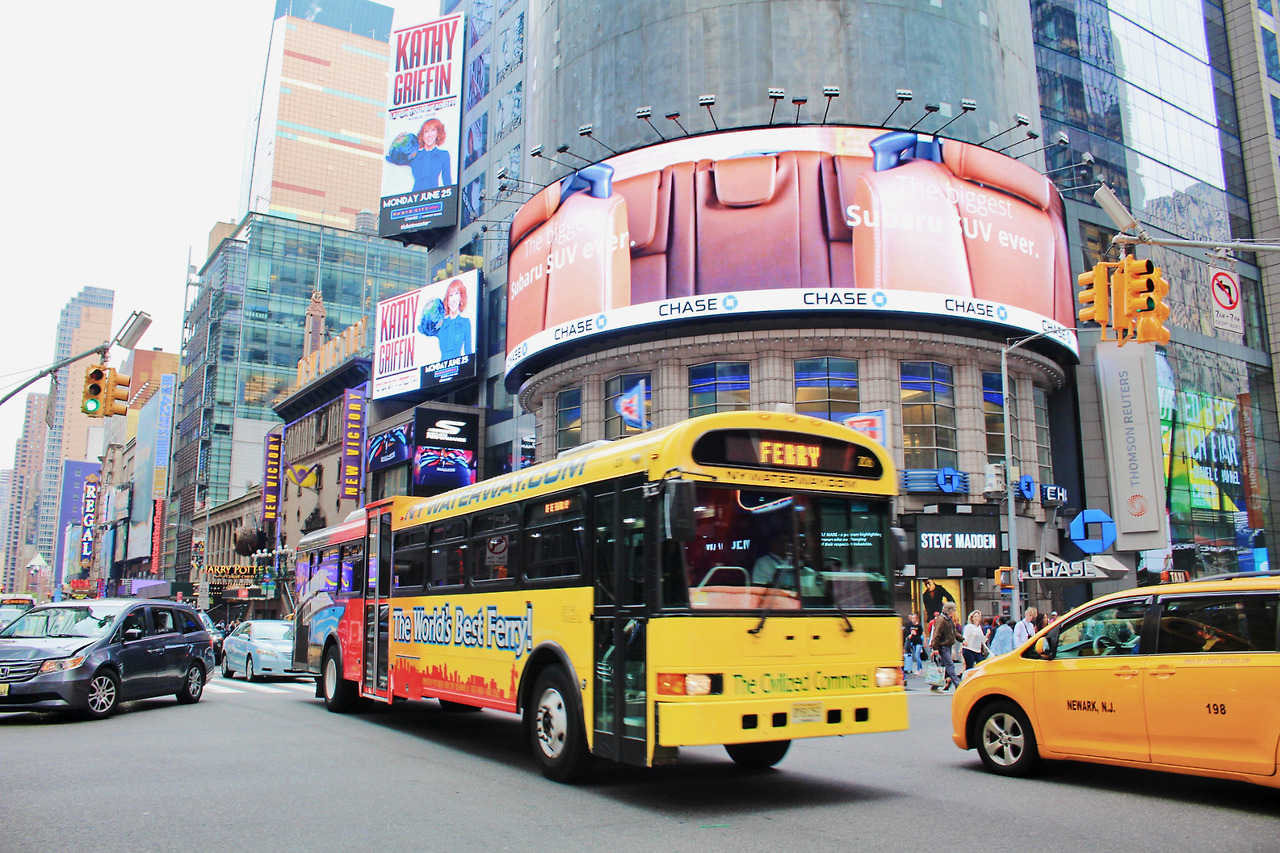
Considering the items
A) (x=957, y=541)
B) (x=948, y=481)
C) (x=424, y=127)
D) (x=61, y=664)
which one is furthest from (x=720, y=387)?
(x=424, y=127)

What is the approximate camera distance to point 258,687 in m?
20.3

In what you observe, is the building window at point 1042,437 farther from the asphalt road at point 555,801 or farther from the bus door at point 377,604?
the bus door at point 377,604

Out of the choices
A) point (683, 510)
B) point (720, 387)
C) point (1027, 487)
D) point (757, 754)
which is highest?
point (720, 387)

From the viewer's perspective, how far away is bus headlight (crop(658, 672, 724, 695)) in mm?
7520

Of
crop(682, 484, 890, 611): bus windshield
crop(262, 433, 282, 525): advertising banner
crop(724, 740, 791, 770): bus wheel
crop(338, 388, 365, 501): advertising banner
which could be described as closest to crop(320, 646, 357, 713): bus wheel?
crop(724, 740, 791, 770): bus wheel

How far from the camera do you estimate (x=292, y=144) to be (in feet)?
468

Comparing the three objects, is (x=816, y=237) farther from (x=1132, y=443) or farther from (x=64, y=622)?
(x=64, y=622)

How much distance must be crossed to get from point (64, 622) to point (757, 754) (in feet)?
35.1

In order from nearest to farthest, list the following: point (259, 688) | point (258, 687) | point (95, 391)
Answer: point (95, 391), point (259, 688), point (258, 687)

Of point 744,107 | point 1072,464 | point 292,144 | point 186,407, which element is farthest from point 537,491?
point 292,144

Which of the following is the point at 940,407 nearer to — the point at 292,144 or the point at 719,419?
the point at 719,419

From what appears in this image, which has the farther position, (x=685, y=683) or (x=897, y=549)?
(x=897, y=549)

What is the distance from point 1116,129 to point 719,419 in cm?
4342

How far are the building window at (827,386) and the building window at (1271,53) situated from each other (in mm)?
39395
